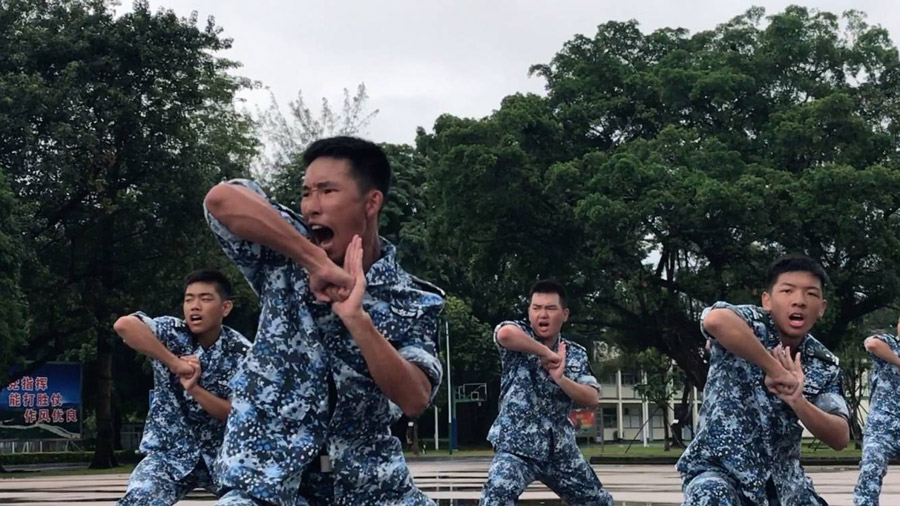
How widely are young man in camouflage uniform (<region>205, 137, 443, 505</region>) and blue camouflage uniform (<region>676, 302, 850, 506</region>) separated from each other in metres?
1.86

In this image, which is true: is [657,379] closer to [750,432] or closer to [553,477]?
[553,477]

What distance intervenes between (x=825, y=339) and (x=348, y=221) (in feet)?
91.3

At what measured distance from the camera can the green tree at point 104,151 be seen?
28.8 m

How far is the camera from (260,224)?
372 centimetres

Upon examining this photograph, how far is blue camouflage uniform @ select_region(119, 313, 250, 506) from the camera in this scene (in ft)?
20.8

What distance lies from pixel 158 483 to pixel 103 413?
2937 cm

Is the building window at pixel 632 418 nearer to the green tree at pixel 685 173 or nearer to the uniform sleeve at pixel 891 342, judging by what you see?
the green tree at pixel 685 173

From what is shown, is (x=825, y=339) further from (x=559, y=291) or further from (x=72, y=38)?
(x=559, y=291)

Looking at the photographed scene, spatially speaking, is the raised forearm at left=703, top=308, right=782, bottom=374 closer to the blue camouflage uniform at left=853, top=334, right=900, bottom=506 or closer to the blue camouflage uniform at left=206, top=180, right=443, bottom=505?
the blue camouflage uniform at left=206, top=180, right=443, bottom=505

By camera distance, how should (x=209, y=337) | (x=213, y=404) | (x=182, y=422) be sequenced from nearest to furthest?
1. (x=213, y=404)
2. (x=182, y=422)
3. (x=209, y=337)

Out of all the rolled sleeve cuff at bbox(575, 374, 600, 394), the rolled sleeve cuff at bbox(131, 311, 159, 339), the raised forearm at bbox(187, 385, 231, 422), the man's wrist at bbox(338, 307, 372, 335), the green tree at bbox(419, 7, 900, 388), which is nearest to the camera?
the man's wrist at bbox(338, 307, 372, 335)

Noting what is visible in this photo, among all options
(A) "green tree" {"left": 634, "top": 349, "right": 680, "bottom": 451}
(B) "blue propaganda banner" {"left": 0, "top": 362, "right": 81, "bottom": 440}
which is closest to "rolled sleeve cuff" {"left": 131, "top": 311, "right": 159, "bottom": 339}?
(B) "blue propaganda banner" {"left": 0, "top": 362, "right": 81, "bottom": 440}

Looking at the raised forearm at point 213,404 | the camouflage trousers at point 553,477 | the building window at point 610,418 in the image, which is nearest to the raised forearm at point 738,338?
the raised forearm at point 213,404

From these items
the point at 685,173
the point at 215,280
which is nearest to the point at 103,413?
the point at 685,173
